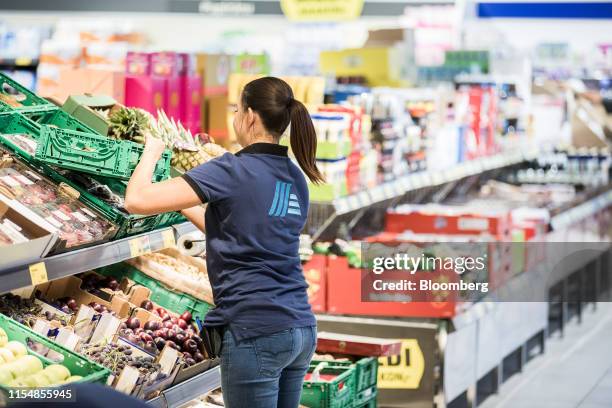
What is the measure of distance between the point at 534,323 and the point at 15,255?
15.3 feet

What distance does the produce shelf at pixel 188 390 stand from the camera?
324 cm

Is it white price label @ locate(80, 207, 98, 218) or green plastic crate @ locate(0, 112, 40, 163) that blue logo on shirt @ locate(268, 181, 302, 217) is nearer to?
white price label @ locate(80, 207, 98, 218)

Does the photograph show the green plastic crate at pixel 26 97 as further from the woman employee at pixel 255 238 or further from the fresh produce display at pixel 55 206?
the woman employee at pixel 255 238

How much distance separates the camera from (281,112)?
2.99 meters

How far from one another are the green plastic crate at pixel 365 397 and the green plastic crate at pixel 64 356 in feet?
5.35

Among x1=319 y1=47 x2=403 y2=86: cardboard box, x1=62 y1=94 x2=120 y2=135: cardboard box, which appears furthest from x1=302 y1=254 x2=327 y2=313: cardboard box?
x1=319 y1=47 x2=403 y2=86: cardboard box

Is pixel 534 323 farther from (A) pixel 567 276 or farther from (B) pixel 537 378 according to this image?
(A) pixel 567 276

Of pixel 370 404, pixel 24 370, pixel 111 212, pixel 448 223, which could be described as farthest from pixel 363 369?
pixel 448 223

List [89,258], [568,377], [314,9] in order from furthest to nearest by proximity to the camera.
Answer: [314,9]
[568,377]
[89,258]

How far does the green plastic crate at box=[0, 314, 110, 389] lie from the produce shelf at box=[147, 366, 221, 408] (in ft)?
0.94

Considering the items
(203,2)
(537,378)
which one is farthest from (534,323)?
(203,2)

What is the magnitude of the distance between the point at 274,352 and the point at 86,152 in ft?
2.73

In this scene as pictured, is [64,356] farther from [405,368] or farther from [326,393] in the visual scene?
[405,368]

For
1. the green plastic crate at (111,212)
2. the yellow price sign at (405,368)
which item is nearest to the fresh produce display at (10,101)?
the green plastic crate at (111,212)
